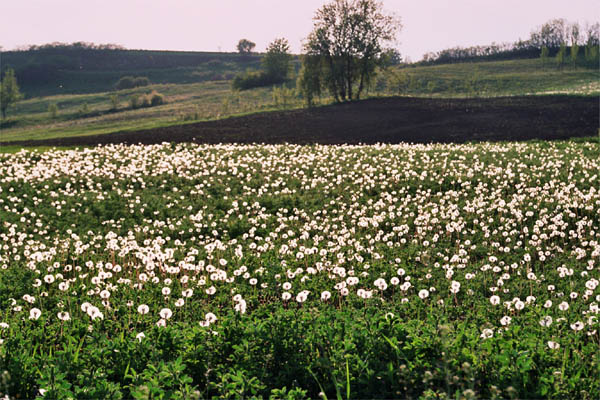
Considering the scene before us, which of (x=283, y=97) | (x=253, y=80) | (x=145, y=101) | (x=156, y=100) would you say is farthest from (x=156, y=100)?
(x=283, y=97)

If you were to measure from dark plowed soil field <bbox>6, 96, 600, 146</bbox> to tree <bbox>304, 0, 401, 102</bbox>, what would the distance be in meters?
13.4

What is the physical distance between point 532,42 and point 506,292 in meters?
155

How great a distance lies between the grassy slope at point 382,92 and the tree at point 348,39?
14.3 feet

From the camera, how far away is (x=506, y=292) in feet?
27.5

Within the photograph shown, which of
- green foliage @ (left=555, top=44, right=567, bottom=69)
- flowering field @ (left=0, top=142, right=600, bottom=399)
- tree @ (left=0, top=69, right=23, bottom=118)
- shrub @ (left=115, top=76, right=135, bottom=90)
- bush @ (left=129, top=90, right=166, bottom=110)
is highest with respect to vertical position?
shrub @ (left=115, top=76, right=135, bottom=90)

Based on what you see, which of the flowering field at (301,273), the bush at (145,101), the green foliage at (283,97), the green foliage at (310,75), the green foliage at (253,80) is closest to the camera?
the flowering field at (301,273)

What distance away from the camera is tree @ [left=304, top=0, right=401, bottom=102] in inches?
2298

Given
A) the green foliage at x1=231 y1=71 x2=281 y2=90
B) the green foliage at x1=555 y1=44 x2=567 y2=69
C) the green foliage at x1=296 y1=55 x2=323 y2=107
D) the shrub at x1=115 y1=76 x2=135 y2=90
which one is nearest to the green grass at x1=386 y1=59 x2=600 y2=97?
the green foliage at x1=555 y1=44 x2=567 y2=69

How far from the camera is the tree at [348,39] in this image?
58.4 metres

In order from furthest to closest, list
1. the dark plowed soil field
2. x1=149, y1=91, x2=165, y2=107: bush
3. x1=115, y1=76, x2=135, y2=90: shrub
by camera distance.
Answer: x1=115, y1=76, x2=135, y2=90: shrub < x1=149, y1=91, x2=165, y2=107: bush < the dark plowed soil field

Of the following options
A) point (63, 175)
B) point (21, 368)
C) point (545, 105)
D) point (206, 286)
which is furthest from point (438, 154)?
point (545, 105)

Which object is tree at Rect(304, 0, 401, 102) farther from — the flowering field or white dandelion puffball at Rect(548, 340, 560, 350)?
white dandelion puffball at Rect(548, 340, 560, 350)

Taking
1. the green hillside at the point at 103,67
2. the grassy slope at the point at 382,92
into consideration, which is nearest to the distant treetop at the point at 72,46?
the green hillside at the point at 103,67

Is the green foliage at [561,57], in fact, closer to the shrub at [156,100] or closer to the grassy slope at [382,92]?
the grassy slope at [382,92]
